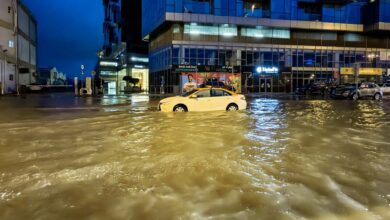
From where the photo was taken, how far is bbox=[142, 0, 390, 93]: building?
1954 inches

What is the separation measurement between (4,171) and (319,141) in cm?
770

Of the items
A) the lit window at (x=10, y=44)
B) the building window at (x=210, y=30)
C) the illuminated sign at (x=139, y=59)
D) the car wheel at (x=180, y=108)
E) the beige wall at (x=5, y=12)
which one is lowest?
the car wheel at (x=180, y=108)

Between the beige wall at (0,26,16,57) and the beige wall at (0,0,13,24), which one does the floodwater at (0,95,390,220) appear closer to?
the beige wall at (0,26,16,57)

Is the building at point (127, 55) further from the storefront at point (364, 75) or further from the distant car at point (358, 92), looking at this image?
the distant car at point (358, 92)

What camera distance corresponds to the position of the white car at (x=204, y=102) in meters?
19.1

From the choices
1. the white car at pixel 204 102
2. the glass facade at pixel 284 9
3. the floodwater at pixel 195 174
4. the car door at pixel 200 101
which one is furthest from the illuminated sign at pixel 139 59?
the floodwater at pixel 195 174

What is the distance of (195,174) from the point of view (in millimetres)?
6801

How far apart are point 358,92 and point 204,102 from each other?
64.2 ft

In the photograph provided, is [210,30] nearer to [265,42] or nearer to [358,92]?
[265,42]

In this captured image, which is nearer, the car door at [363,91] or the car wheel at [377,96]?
the car door at [363,91]

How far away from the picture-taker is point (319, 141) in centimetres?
1034

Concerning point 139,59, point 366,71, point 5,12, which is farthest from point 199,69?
point 139,59

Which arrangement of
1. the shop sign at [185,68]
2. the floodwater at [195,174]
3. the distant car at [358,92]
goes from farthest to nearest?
the shop sign at [185,68]
the distant car at [358,92]
the floodwater at [195,174]

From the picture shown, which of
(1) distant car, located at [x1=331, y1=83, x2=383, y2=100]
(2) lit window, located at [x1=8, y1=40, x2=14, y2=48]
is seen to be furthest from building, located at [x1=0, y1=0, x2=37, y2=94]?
(1) distant car, located at [x1=331, y1=83, x2=383, y2=100]
